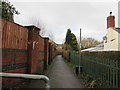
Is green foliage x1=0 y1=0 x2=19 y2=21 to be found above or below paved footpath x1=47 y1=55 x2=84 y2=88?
above

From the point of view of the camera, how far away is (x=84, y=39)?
68188mm

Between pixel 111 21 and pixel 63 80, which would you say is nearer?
pixel 63 80

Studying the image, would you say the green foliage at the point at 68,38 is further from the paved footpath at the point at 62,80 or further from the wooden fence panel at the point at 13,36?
the wooden fence panel at the point at 13,36

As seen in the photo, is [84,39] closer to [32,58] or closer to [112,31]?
[112,31]

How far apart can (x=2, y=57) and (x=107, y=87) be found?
12.4 feet

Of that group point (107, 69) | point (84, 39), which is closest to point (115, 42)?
point (107, 69)

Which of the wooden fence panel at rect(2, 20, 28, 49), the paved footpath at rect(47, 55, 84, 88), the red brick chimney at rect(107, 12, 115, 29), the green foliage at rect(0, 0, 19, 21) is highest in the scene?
the red brick chimney at rect(107, 12, 115, 29)

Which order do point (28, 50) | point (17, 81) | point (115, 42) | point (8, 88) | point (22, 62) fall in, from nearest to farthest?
1. point (8, 88)
2. point (17, 81)
3. point (22, 62)
4. point (28, 50)
5. point (115, 42)

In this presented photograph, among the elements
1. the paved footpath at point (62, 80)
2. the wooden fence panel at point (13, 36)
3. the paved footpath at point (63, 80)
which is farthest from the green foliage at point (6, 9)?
the paved footpath at point (63, 80)

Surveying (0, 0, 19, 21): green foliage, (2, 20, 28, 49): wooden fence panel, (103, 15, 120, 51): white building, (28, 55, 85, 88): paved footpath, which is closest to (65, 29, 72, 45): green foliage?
(103, 15, 120, 51): white building

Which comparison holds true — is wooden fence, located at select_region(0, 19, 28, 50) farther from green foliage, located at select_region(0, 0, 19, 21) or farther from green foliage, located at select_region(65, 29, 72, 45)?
green foliage, located at select_region(65, 29, 72, 45)

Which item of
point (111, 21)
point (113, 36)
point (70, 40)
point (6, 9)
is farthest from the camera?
point (70, 40)

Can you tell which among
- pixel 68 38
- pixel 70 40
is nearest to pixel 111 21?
pixel 70 40

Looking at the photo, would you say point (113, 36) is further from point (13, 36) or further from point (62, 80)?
point (13, 36)
